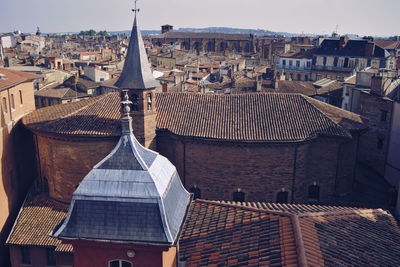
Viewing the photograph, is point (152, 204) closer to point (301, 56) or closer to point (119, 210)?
point (119, 210)

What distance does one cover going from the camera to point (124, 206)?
10.3 meters

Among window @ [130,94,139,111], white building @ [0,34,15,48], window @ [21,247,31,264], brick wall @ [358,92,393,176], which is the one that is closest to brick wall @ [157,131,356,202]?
window @ [130,94,139,111]

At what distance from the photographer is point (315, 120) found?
25062mm

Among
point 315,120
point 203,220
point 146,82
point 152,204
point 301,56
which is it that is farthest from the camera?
point 301,56

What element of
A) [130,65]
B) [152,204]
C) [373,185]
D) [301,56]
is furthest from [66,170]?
[301,56]

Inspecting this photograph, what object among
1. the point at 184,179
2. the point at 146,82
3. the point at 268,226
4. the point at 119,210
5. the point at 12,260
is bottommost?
the point at 12,260

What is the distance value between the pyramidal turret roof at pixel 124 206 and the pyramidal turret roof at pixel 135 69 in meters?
12.6

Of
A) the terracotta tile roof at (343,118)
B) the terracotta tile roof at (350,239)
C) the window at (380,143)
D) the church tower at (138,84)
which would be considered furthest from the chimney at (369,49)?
the terracotta tile roof at (350,239)

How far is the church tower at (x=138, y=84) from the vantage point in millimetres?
23047

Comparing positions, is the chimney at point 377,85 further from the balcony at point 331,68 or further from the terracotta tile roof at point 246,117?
the balcony at point 331,68

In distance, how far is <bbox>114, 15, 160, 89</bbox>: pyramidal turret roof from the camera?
75.5 feet

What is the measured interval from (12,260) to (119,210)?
1687cm

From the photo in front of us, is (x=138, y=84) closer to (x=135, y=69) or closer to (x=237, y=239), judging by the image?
(x=135, y=69)

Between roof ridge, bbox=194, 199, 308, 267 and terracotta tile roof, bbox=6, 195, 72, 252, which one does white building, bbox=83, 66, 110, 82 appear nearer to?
terracotta tile roof, bbox=6, 195, 72, 252
